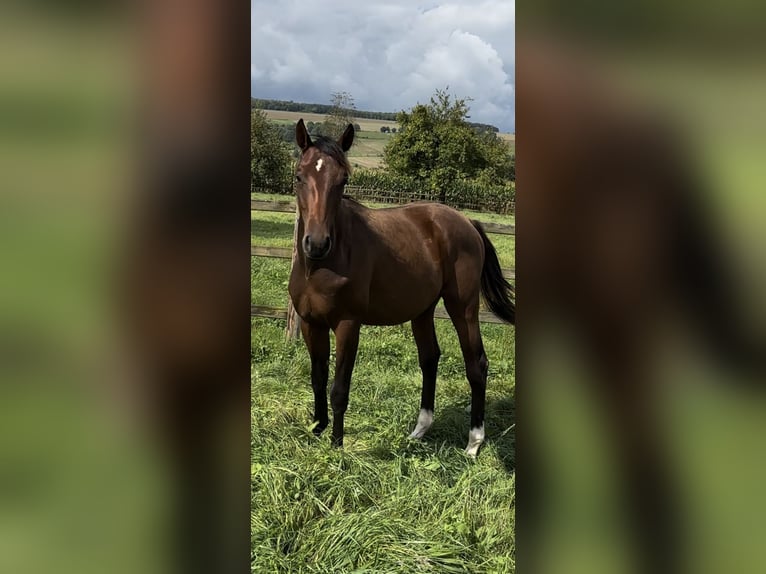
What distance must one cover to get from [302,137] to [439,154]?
76.5 feet

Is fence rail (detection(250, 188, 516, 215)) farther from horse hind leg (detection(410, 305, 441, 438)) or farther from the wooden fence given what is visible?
horse hind leg (detection(410, 305, 441, 438))

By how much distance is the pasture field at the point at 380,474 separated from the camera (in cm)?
199

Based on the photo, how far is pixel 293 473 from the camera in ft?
8.68

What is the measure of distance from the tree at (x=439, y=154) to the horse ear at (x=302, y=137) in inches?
845

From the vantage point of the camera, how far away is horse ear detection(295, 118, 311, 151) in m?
3.03

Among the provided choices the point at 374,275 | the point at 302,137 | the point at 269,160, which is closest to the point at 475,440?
the point at 374,275

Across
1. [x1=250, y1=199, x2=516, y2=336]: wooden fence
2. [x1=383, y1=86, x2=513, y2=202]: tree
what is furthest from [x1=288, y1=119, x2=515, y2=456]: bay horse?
[x1=383, y1=86, x2=513, y2=202]: tree

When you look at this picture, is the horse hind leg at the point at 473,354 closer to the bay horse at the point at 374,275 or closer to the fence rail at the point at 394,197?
the bay horse at the point at 374,275

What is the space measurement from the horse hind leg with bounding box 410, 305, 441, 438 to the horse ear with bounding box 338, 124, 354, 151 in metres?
1.38

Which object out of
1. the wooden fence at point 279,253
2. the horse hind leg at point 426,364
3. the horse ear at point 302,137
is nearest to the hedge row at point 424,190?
the wooden fence at point 279,253

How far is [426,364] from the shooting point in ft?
13.6
